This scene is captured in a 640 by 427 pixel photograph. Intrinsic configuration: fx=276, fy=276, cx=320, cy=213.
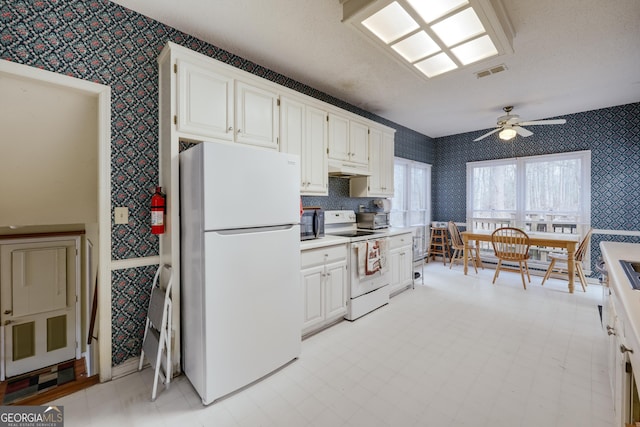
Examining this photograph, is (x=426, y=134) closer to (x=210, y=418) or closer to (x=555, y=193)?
(x=555, y=193)

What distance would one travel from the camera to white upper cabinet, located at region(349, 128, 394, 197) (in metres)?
3.79

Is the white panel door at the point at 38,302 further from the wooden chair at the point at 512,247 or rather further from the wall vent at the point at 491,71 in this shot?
the wooden chair at the point at 512,247

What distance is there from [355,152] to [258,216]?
1.94 m

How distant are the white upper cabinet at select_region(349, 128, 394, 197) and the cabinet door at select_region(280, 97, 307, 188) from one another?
122 centimetres

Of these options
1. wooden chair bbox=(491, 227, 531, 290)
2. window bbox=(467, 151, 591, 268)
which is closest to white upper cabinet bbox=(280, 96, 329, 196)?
wooden chair bbox=(491, 227, 531, 290)

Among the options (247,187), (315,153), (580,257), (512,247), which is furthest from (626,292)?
(580,257)

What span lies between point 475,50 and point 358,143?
5.21 ft

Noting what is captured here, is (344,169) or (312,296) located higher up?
(344,169)

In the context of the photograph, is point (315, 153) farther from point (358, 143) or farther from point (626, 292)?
point (626, 292)

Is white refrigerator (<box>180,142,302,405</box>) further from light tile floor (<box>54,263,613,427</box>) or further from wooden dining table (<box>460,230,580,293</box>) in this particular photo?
wooden dining table (<box>460,230,580,293</box>)

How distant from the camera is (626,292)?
1.20 meters

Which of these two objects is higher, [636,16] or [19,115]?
[636,16]

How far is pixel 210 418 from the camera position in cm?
165

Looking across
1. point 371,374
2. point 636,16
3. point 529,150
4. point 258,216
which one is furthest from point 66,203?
point 529,150
